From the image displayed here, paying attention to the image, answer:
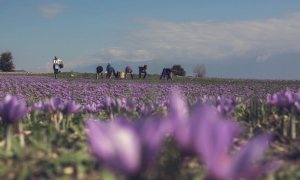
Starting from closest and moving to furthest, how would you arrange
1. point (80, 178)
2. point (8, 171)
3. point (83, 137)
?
point (80, 178), point (8, 171), point (83, 137)

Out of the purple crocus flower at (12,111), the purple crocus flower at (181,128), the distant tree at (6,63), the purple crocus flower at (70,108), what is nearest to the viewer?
the purple crocus flower at (181,128)

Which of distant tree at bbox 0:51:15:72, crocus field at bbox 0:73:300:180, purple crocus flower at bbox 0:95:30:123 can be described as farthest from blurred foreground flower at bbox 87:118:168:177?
distant tree at bbox 0:51:15:72

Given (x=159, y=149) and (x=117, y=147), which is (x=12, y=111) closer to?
(x=159, y=149)

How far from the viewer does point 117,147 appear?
1.12m

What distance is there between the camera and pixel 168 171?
161 centimetres

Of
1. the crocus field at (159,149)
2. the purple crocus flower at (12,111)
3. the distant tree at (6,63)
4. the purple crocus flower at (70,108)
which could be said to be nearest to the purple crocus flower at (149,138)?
the crocus field at (159,149)

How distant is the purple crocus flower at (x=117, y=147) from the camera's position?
1.13 m

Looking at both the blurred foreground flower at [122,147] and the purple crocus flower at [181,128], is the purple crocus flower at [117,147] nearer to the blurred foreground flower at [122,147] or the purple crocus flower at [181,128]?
the blurred foreground flower at [122,147]

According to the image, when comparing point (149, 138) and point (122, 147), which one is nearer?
point (122, 147)

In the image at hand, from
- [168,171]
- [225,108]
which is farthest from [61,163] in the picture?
[225,108]

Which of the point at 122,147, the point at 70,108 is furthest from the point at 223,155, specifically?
the point at 70,108

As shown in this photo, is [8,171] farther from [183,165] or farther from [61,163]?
[183,165]

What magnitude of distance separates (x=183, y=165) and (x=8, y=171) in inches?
31.5

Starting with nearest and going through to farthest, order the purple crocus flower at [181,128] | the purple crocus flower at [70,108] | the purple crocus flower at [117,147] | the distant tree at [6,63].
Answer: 1. the purple crocus flower at [117,147]
2. the purple crocus flower at [181,128]
3. the purple crocus flower at [70,108]
4. the distant tree at [6,63]
